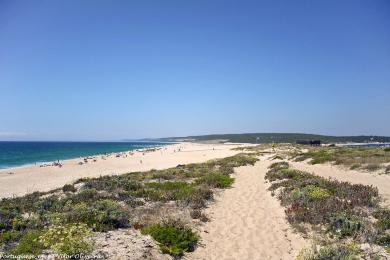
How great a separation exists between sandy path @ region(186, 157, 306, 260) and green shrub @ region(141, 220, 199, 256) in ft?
0.94

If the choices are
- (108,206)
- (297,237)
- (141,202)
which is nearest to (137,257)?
(108,206)

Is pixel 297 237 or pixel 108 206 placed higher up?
pixel 108 206

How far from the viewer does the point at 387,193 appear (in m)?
16.3

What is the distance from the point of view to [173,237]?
963cm

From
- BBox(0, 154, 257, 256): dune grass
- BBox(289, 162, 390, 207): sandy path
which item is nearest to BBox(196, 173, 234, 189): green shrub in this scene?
BBox(0, 154, 257, 256): dune grass

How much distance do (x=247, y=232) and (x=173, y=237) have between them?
291 cm

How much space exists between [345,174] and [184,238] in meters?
19.6

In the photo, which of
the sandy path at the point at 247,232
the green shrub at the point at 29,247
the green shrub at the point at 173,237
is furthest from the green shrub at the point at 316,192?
the green shrub at the point at 29,247

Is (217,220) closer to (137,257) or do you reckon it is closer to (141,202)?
(141,202)

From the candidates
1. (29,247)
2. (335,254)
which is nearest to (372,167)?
(335,254)

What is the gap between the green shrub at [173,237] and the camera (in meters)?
9.04

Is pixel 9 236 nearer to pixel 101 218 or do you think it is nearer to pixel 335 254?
pixel 101 218

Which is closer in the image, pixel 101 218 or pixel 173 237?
pixel 173 237

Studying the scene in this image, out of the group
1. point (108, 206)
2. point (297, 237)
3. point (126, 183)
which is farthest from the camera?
point (126, 183)
